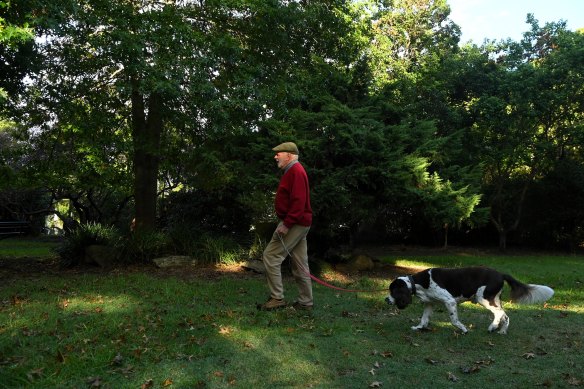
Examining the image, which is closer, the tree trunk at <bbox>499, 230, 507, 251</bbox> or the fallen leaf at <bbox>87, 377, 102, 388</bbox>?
the fallen leaf at <bbox>87, 377, 102, 388</bbox>

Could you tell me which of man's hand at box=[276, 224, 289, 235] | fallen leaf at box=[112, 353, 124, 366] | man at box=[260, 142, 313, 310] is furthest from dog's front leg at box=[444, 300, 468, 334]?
fallen leaf at box=[112, 353, 124, 366]

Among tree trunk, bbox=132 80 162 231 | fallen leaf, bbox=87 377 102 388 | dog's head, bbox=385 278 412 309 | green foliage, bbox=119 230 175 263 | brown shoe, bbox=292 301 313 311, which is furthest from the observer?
tree trunk, bbox=132 80 162 231

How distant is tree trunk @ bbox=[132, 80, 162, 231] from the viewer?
11.6 m

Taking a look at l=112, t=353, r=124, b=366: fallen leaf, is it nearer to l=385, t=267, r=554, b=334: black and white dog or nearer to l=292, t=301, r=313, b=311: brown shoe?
l=292, t=301, r=313, b=311: brown shoe

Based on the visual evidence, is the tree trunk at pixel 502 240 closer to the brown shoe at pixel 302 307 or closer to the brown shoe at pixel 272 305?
the brown shoe at pixel 302 307

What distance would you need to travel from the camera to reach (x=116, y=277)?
951 centimetres

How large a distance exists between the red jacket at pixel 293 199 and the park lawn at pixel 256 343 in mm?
1307

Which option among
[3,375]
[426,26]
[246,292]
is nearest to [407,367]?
[3,375]

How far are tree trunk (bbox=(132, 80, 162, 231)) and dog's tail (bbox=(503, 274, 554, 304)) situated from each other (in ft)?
27.3

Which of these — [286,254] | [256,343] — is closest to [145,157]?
[286,254]

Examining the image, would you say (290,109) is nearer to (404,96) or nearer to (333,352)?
(404,96)

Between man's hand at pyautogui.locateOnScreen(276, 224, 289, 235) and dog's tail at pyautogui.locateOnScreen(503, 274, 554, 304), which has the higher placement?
man's hand at pyautogui.locateOnScreen(276, 224, 289, 235)

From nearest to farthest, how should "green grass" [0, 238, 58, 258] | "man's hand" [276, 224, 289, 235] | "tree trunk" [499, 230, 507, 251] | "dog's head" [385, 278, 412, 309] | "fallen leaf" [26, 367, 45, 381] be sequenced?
"fallen leaf" [26, 367, 45, 381], "dog's head" [385, 278, 412, 309], "man's hand" [276, 224, 289, 235], "green grass" [0, 238, 58, 258], "tree trunk" [499, 230, 507, 251]

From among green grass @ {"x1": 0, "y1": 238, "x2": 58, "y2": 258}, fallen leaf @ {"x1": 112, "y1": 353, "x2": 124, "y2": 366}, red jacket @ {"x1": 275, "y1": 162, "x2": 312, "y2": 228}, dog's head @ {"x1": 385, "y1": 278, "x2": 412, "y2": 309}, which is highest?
red jacket @ {"x1": 275, "y1": 162, "x2": 312, "y2": 228}
